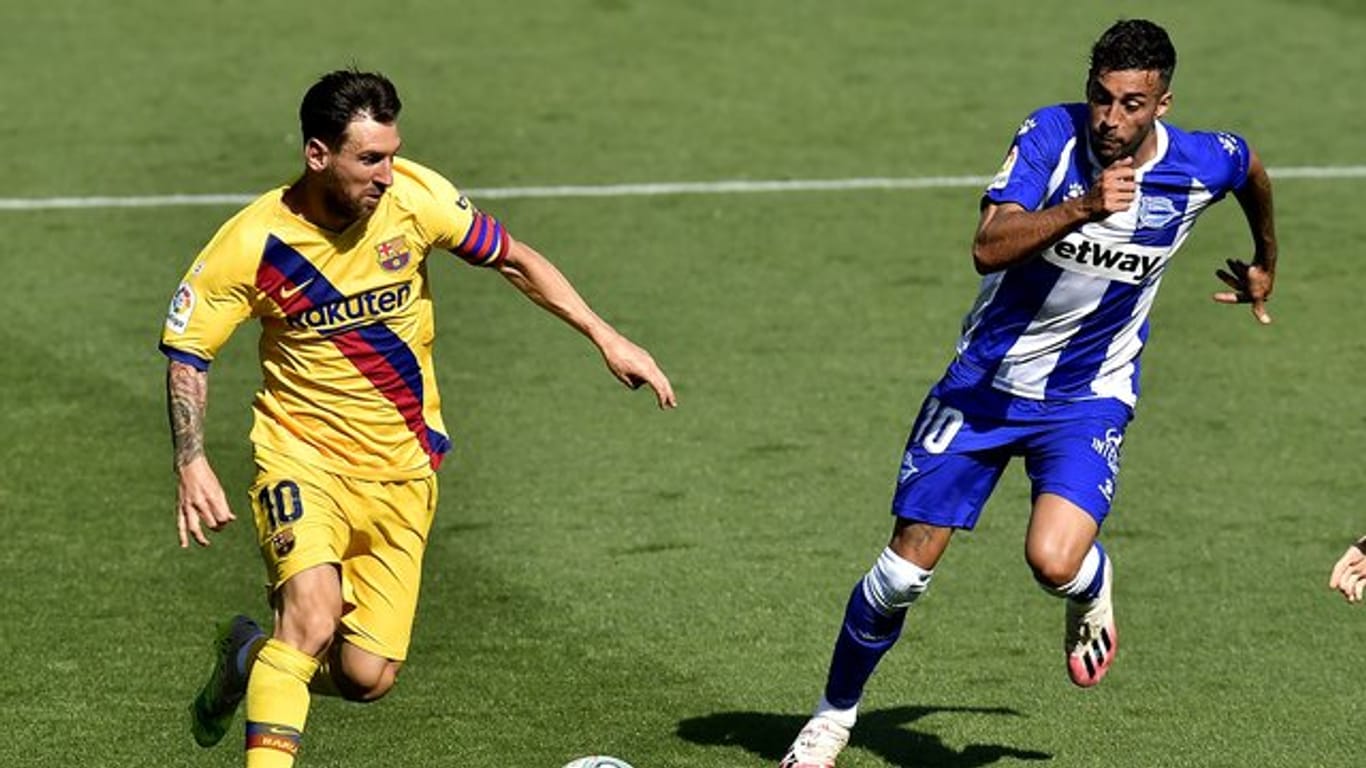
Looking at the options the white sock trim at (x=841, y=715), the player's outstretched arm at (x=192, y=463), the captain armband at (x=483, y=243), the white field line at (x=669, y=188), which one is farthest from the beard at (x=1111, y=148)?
the white field line at (x=669, y=188)

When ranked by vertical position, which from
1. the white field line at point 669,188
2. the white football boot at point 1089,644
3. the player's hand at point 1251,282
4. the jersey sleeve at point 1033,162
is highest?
the jersey sleeve at point 1033,162

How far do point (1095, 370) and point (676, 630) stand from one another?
97.1 inches

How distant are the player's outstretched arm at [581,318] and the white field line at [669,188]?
8610 millimetres

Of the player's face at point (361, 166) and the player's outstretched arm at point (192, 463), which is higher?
the player's face at point (361, 166)

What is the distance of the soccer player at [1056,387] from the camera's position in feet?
30.0

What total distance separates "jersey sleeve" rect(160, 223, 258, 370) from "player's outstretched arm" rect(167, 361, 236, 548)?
0.06 meters

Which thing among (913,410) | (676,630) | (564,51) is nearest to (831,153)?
(564,51)

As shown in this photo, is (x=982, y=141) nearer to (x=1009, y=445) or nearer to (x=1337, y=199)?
(x=1337, y=199)

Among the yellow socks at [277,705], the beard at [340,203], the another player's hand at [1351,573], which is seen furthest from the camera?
the beard at [340,203]

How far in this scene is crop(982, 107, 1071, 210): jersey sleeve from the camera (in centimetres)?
900

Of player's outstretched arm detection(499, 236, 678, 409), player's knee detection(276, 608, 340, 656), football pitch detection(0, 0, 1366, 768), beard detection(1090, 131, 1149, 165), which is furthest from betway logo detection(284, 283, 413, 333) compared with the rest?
beard detection(1090, 131, 1149, 165)

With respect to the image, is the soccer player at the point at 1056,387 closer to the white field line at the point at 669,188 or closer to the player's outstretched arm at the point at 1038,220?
the player's outstretched arm at the point at 1038,220

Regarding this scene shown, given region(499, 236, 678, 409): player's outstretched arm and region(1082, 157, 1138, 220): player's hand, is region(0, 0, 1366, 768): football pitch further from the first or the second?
region(1082, 157, 1138, 220): player's hand

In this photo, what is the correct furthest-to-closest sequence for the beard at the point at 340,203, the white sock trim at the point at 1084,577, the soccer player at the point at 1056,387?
the white sock trim at the point at 1084,577, the soccer player at the point at 1056,387, the beard at the point at 340,203
